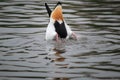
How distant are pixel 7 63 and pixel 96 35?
12.6 feet

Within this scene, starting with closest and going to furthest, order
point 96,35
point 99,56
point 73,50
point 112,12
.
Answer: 1. point 99,56
2. point 73,50
3. point 96,35
4. point 112,12

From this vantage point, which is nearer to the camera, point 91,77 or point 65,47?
point 91,77

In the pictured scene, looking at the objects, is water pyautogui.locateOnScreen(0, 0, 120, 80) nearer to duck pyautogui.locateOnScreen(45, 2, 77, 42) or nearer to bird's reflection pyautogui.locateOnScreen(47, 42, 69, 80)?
bird's reflection pyautogui.locateOnScreen(47, 42, 69, 80)

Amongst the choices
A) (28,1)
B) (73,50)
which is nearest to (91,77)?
(73,50)

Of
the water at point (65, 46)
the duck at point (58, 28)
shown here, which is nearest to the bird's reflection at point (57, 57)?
the water at point (65, 46)

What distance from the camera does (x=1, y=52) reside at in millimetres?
11148

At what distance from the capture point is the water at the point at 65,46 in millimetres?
9344

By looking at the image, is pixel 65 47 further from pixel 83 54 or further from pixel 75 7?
pixel 75 7

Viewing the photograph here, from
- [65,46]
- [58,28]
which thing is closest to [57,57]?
[65,46]

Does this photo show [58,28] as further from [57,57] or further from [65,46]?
[57,57]

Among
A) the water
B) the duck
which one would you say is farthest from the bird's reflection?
the duck

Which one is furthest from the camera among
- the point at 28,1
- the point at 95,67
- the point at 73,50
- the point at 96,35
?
the point at 28,1

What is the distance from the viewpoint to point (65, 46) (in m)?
11.9

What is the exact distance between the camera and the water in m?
9.34
